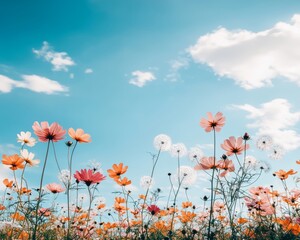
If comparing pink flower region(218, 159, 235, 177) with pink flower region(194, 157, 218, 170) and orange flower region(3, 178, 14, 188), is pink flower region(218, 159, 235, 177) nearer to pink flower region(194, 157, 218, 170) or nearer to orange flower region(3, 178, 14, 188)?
pink flower region(194, 157, 218, 170)

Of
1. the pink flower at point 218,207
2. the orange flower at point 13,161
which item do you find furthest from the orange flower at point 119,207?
the pink flower at point 218,207

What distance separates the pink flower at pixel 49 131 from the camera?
284 cm

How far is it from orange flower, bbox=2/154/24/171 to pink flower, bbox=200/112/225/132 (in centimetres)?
184

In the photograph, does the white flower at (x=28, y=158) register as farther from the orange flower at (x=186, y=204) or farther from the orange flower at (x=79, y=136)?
the orange flower at (x=186, y=204)

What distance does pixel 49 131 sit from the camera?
284 centimetres

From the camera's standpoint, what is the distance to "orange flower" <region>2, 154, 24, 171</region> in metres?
3.20

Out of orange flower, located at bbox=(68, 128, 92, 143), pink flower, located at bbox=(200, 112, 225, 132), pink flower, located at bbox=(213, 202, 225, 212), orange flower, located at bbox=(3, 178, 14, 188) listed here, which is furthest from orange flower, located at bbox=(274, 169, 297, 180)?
orange flower, located at bbox=(3, 178, 14, 188)

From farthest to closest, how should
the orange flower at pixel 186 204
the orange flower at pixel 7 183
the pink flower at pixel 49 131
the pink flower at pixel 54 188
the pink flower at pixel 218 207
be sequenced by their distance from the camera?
the orange flower at pixel 186 204 < the pink flower at pixel 218 207 < the orange flower at pixel 7 183 < the pink flower at pixel 54 188 < the pink flower at pixel 49 131

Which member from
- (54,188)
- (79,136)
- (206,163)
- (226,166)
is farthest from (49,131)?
(226,166)

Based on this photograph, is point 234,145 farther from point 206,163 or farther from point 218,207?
point 218,207

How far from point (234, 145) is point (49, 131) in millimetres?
1745

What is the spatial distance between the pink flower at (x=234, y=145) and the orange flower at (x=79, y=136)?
132 centimetres

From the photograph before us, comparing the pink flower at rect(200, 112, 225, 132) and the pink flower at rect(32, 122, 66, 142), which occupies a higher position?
the pink flower at rect(200, 112, 225, 132)

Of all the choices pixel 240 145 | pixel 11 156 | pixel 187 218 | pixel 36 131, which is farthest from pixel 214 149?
pixel 187 218
